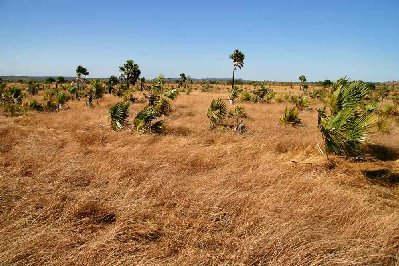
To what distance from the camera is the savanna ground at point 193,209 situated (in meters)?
3.58

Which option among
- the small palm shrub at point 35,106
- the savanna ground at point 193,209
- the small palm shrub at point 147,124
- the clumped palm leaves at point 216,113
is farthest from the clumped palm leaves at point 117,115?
the small palm shrub at point 35,106

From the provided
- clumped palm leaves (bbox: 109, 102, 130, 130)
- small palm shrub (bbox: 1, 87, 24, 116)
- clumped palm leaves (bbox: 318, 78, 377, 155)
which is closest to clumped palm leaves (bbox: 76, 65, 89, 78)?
small palm shrub (bbox: 1, 87, 24, 116)

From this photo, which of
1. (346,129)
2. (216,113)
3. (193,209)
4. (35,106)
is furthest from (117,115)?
(35,106)

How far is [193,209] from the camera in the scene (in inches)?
183

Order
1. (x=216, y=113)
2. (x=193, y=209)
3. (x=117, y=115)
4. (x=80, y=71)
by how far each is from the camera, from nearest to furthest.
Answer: (x=193, y=209) → (x=117, y=115) → (x=216, y=113) → (x=80, y=71)

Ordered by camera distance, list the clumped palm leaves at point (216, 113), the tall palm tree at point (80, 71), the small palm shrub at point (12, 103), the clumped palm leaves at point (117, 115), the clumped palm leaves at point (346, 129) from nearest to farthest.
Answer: the clumped palm leaves at point (346, 129) → the clumped palm leaves at point (117, 115) → the clumped palm leaves at point (216, 113) → the small palm shrub at point (12, 103) → the tall palm tree at point (80, 71)

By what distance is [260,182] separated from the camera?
6008mm

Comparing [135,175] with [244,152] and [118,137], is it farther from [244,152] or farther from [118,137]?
[118,137]

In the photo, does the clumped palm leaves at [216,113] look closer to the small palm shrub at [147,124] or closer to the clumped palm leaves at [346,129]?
the small palm shrub at [147,124]

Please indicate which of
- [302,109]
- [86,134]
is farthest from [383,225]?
[302,109]

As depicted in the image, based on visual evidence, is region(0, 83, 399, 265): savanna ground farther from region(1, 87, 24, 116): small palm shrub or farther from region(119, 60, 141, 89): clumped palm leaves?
region(119, 60, 141, 89): clumped palm leaves

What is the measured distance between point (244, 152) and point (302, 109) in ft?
53.9

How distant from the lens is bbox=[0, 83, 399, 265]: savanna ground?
11.7 ft

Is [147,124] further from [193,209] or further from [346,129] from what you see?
[193,209]
